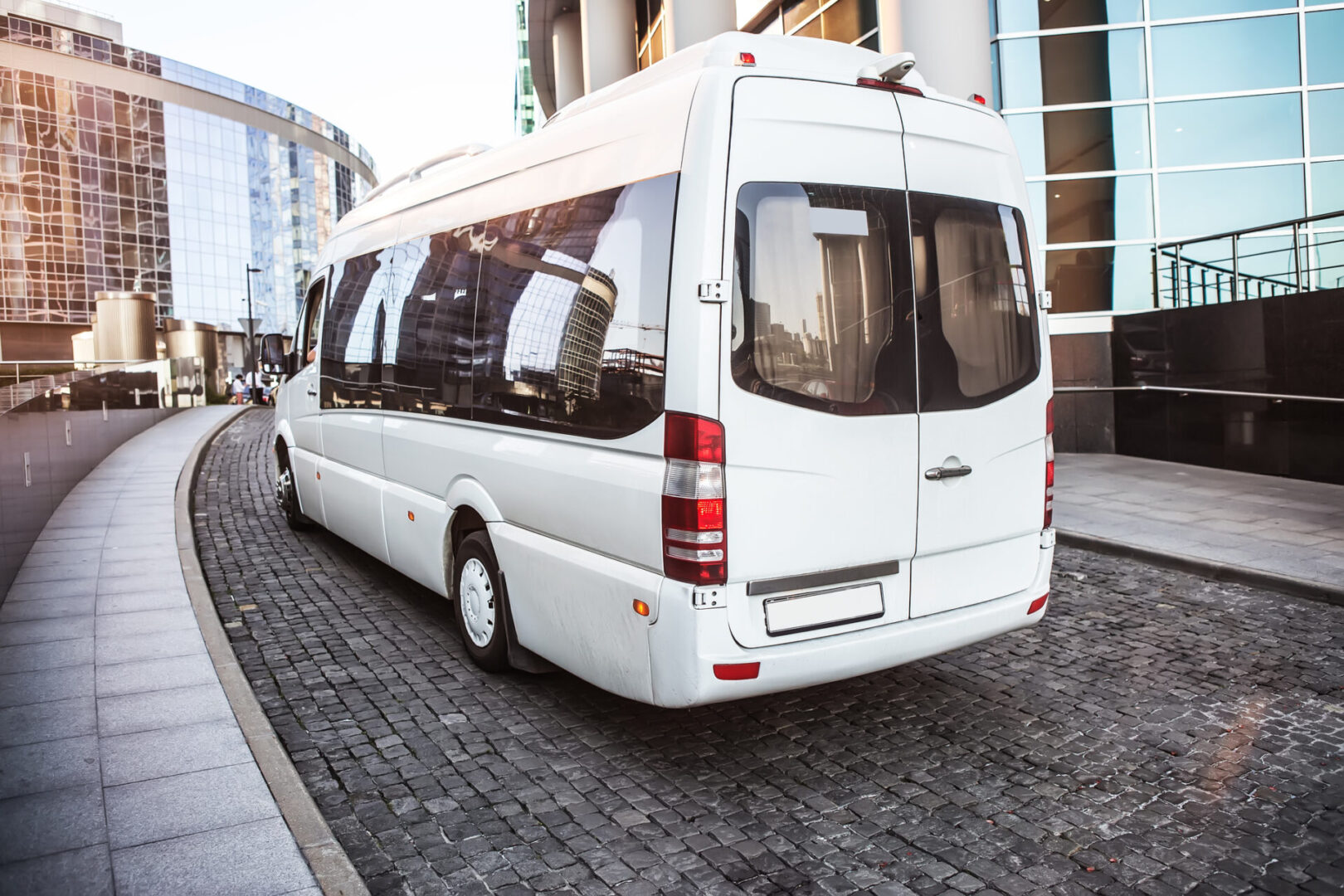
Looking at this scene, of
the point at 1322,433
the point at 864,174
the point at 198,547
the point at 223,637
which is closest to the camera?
the point at 864,174

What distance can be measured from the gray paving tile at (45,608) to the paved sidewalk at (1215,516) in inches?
295

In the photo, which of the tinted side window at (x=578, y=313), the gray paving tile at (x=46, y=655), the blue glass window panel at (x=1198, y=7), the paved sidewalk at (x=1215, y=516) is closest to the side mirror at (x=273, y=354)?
the gray paving tile at (x=46, y=655)

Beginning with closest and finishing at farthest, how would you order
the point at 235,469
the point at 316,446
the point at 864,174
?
the point at 864,174, the point at 316,446, the point at 235,469

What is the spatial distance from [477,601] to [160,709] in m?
1.55

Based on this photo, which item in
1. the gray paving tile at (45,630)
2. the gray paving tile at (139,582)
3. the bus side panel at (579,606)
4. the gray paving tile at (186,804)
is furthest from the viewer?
the gray paving tile at (139,582)

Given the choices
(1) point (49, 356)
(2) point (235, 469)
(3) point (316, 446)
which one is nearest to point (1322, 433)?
(3) point (316, 446)

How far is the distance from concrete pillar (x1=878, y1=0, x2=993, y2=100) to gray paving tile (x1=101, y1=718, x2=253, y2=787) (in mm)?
9825

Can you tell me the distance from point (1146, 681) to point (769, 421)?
2723mm

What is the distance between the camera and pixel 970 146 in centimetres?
439

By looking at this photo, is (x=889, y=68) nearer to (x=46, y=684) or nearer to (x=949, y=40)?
(x=46, y=684)

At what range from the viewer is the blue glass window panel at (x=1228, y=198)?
14.1m

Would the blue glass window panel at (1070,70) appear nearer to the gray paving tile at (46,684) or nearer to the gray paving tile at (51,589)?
the gray paving tile at (51,589)

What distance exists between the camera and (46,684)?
Result: 198 inches

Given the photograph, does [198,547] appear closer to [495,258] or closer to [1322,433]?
[495,258]
